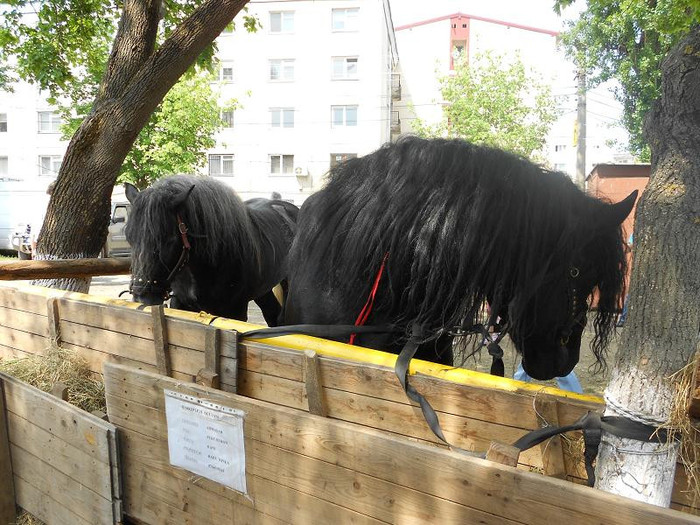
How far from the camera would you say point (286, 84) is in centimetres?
3078

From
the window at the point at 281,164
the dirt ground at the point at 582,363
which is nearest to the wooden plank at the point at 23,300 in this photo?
the dirt ground at the point at 582,363

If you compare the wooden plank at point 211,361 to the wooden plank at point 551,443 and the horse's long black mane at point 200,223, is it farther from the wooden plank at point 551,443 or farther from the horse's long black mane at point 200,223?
the horse's long black mane at point 200,223

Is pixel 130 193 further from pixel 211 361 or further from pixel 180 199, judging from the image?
pixel 211 361

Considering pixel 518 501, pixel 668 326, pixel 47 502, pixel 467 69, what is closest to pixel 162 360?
pixel 47 502

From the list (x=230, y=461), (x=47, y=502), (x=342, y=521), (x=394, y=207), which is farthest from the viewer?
(x=47, y=502)

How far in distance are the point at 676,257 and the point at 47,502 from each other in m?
3.35

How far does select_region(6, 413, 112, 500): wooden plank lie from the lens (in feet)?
8.64

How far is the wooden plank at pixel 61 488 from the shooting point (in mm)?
2670

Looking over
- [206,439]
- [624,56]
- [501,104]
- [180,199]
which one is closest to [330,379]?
[206,439]

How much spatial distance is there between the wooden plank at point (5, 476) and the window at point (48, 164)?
31991 mm

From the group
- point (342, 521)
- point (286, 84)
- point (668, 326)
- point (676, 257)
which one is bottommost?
point (342, 521)

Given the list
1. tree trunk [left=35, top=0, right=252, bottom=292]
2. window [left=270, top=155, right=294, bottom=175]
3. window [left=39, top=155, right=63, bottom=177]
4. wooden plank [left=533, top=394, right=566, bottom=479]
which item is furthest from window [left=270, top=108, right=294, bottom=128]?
wooden plank [left=533, top=394, right=566, bottom=479]

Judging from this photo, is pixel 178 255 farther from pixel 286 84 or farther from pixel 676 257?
pixel 286 84

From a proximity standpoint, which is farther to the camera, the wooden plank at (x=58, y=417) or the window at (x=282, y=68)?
the window at (x=282, y=68)
